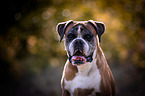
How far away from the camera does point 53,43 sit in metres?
16.9

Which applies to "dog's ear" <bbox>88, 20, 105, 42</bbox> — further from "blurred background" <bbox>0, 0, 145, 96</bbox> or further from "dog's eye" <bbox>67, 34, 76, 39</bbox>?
"blurred background" <bbox>0, 0, 145, 96</bbox>

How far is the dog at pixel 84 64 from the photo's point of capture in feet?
11.0

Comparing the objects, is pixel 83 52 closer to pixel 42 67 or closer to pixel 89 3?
pixel 42 67

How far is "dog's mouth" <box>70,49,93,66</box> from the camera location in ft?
10.9

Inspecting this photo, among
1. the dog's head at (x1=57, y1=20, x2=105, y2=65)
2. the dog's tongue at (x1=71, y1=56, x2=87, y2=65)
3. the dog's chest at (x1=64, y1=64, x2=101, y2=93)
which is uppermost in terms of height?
the dog's head at (x1=57, y1=20, x2=105, y2=65)

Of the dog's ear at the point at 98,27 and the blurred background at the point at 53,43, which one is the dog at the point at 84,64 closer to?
the dog's ear at the point at 98,27

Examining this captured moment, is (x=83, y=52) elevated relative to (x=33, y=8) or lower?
lower

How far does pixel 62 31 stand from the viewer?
379 cm

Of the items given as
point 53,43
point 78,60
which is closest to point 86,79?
point 78,60

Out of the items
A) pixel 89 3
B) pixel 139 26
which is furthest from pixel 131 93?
pixel 89 3

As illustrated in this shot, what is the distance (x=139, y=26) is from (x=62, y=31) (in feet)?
46.9

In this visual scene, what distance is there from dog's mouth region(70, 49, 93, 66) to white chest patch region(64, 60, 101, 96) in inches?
8.2

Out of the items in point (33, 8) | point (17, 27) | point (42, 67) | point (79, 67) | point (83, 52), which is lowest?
point (42, 67)

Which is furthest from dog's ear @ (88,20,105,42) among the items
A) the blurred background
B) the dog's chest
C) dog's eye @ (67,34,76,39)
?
the blurred background
